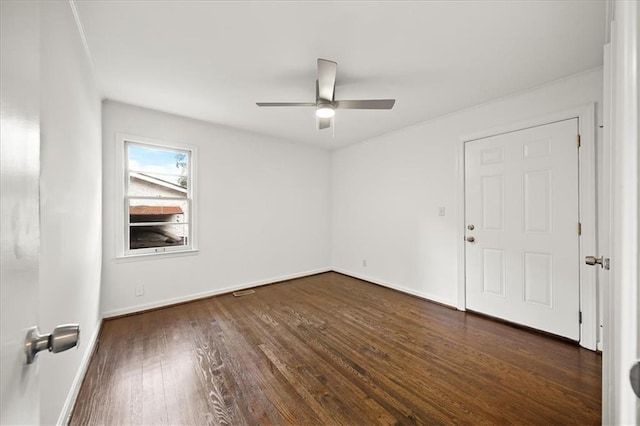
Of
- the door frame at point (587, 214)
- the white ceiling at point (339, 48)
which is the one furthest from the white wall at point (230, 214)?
the door frame at point (587, 214)

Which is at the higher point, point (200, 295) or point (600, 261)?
point (600, 261)

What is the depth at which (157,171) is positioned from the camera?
3350mm

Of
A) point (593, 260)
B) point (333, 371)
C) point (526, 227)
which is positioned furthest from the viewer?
point (526, 227)

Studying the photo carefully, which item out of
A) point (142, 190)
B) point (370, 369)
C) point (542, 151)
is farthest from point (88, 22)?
point (542, 151)

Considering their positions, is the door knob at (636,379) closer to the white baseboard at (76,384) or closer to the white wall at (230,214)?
the white baseboard at (76,384)

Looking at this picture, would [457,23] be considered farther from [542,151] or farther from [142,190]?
[142,190]

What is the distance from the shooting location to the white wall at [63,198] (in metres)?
1.24

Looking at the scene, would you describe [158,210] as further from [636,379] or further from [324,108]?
[636,379]

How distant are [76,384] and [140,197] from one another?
6.80 feet

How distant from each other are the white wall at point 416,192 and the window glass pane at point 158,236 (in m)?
2.78

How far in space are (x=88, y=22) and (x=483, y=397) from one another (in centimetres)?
372

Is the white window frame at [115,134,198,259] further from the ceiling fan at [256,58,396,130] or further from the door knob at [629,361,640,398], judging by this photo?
the door knob at [629,361,640,398]

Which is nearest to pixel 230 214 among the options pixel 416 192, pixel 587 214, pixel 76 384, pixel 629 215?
pixel 76 384

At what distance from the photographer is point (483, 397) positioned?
1.71 meters
